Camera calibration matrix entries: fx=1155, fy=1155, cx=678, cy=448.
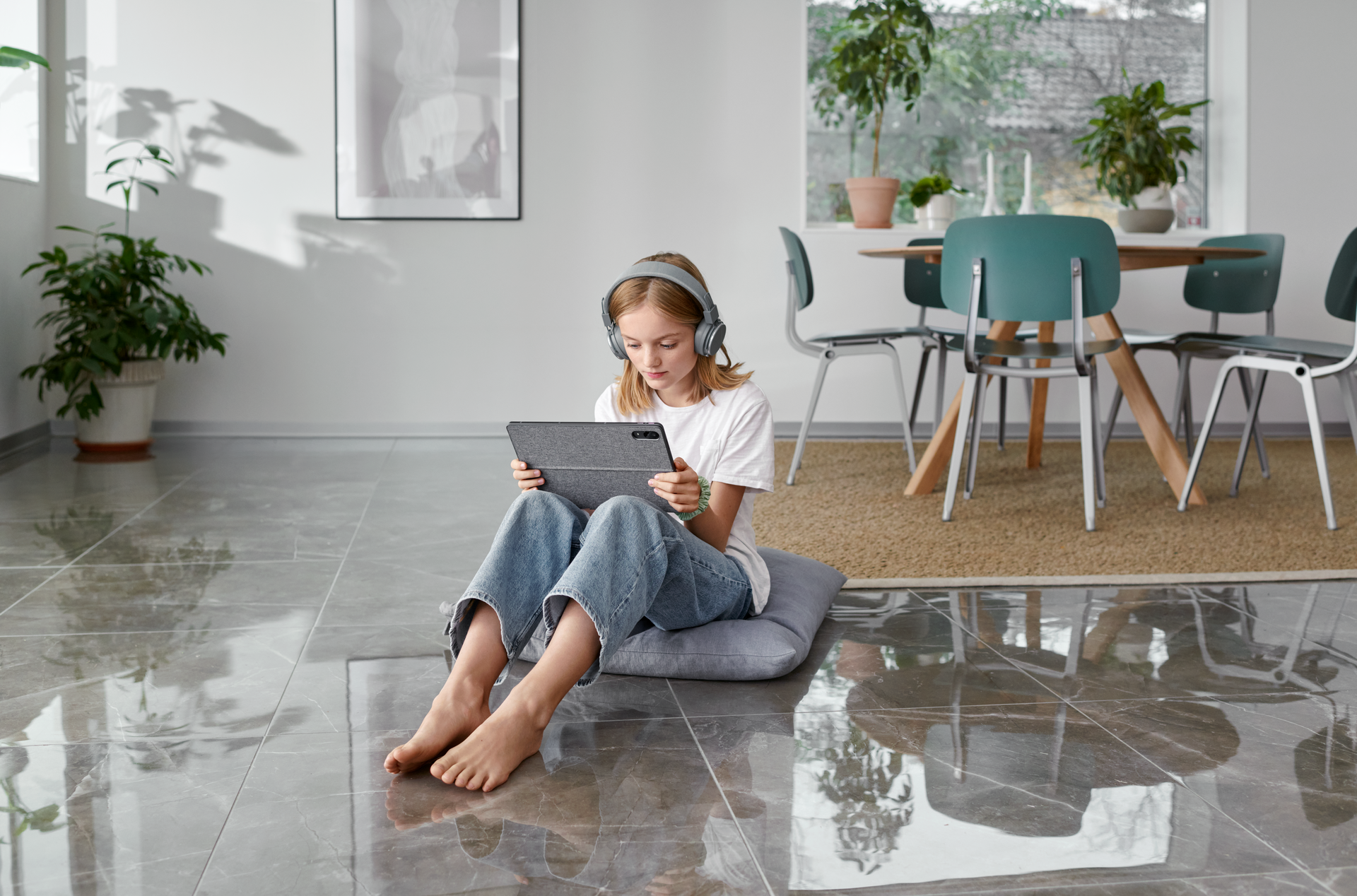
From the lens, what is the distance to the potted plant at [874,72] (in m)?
4.56

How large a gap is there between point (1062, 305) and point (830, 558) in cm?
89

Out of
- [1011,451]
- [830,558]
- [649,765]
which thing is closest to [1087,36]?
[1011,451]

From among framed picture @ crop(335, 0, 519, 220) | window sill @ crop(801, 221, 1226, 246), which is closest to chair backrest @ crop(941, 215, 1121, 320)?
window sill @ crop(801, 221, 1226, 246)

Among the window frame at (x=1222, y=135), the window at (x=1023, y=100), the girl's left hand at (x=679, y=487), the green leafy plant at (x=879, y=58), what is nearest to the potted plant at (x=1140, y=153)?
the window frame at (x=1222, y=135)

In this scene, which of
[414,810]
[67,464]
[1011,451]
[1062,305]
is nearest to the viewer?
[414,810]

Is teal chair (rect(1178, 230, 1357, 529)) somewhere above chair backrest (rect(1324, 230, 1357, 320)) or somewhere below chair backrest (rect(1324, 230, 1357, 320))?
below

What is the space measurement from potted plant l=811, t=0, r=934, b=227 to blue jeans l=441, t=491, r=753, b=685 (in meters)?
3.35

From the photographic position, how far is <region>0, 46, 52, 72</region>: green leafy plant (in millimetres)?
3492

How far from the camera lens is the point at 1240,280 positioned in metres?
3.86

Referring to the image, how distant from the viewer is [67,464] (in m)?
3.88

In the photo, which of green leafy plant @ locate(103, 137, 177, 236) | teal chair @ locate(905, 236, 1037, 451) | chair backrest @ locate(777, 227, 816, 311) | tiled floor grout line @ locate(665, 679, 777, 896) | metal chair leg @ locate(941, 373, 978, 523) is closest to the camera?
tiled floor grout line @ locate(665, 679, 777, 896)

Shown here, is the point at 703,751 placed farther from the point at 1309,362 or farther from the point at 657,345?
the point at 1309,362

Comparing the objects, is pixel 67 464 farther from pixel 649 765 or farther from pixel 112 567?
pixel 649 765

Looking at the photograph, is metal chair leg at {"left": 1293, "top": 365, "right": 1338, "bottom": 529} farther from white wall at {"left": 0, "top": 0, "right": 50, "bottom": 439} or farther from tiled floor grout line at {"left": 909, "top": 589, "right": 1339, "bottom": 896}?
white wall at {"left": 0, "top": 0, "right": 50, "bottom": 439}
